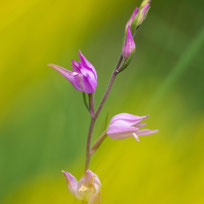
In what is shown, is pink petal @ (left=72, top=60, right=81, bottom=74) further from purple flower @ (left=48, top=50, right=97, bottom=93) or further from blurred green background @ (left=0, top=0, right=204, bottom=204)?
blurred green background @ (left=0, top=0, right=204, bottom=204)

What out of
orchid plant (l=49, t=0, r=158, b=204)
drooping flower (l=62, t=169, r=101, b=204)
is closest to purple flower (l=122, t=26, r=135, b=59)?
orchid plant (l=49, t=0, r=158, b=204)

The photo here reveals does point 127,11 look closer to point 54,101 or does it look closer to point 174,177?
point 54,101

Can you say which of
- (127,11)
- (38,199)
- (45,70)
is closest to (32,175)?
(38,199)

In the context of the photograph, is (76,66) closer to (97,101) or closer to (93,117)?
(93,117)

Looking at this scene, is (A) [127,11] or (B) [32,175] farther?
(A) [127,11]

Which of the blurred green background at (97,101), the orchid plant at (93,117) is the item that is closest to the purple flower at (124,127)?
the orchid plant at (93,117)
